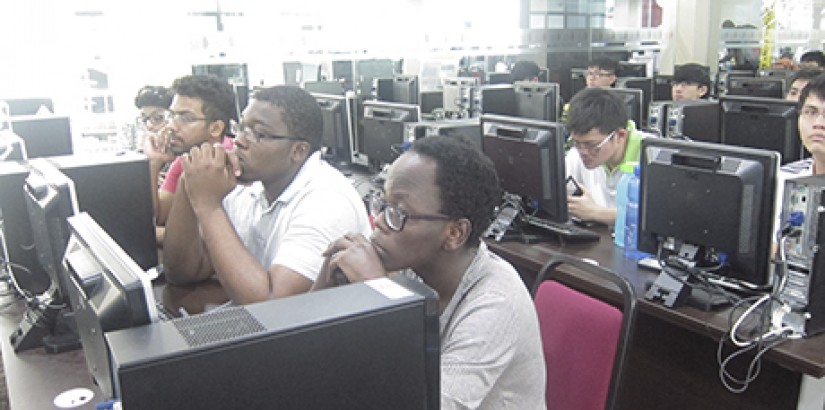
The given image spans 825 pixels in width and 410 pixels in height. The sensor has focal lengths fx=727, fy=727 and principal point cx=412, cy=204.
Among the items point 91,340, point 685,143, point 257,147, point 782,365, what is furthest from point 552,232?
point 91,340

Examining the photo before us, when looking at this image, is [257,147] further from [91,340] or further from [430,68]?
[430,68]

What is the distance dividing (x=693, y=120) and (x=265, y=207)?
352cm

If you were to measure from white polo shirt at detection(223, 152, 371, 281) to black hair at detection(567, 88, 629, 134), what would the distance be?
1.31 m

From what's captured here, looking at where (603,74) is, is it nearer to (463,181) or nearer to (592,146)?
(592,146)

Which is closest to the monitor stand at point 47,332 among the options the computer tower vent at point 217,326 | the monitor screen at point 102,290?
the monitor screen at point 102,290

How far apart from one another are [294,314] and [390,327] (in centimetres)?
11

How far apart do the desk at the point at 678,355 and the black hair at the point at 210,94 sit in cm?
118

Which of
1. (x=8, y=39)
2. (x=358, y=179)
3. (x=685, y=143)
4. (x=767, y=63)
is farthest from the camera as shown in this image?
(x=767, y=63)

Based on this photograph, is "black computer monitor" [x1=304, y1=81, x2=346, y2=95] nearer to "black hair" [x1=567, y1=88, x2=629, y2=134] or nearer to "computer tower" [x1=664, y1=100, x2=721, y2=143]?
"computer tower" [x1=664, y1=100, x2=721, y2=143]

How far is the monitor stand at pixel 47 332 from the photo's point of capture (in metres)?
1.80

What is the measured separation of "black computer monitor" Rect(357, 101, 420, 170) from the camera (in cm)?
395

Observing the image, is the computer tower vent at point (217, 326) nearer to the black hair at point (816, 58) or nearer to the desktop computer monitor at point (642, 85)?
the desktop computer monitor at point (642, 85)

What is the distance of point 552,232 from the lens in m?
2.83

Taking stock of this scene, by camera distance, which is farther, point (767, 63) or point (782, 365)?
point (767, 63)
